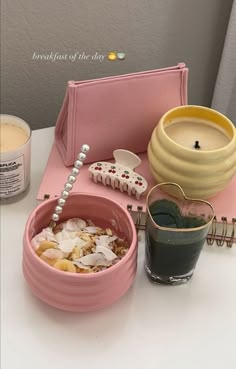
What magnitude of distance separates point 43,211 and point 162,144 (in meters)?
0.15

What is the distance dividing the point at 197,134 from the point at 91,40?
9.3 inches

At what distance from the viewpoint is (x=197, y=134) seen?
2.07 ft

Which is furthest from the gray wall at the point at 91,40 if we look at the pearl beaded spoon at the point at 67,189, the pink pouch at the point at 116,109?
the pearl beaded spoon at the point at 67,189

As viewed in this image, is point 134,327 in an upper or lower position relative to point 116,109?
lower

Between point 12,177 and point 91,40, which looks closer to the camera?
point 12,177

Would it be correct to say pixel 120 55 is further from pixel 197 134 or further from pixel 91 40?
pixel 197 134

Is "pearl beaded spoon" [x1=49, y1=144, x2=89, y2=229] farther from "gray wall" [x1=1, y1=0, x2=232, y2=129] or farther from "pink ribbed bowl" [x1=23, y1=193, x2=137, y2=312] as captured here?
"gray wall" [x1=1, y1=0, x2=232, y2=129]

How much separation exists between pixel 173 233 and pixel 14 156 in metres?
0.21

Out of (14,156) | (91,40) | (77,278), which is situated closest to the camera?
→ (77,278)

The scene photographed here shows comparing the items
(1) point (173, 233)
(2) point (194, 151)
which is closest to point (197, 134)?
(2) point (194, 151)

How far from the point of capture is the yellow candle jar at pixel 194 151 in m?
0.58

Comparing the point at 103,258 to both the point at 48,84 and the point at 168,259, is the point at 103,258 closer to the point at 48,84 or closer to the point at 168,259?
the point at 168,259

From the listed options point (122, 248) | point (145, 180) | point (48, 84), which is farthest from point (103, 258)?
point (48, 84)

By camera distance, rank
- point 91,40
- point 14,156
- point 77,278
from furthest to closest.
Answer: point 91,40
point 14,156
point 77,278
